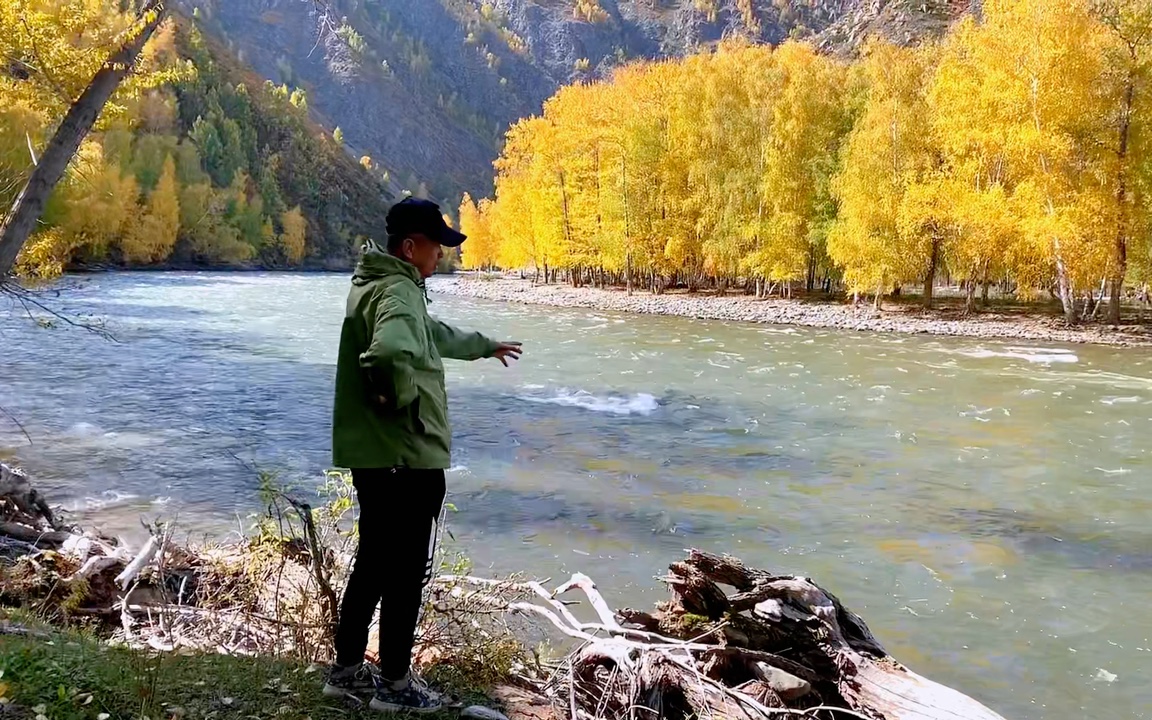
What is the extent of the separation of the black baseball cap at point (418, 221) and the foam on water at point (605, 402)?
1125cm

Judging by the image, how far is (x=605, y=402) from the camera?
50.7 feet

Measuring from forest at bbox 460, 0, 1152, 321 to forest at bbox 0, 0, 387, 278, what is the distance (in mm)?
22201

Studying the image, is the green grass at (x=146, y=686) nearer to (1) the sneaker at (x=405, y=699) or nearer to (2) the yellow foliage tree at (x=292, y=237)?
(1) the sneaker at (x=405, y=699)

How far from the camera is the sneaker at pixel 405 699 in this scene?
324 centimetres

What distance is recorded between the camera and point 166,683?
3234mm

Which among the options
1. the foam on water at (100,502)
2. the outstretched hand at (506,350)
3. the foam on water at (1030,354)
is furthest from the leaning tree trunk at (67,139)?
the foam on water at (1030,354)

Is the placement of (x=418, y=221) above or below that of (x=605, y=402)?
above

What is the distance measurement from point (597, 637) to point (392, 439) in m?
1.94

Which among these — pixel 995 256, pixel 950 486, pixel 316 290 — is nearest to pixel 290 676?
pixel 950 486

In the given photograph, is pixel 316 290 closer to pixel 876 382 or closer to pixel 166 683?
pixel 876 382

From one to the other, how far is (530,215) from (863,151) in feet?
88.7

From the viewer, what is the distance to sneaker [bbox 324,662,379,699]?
3.33 metres

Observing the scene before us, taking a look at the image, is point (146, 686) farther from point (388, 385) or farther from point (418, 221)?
point (418, 221)

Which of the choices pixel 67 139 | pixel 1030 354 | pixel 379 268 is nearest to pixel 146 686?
pixel 379 268
